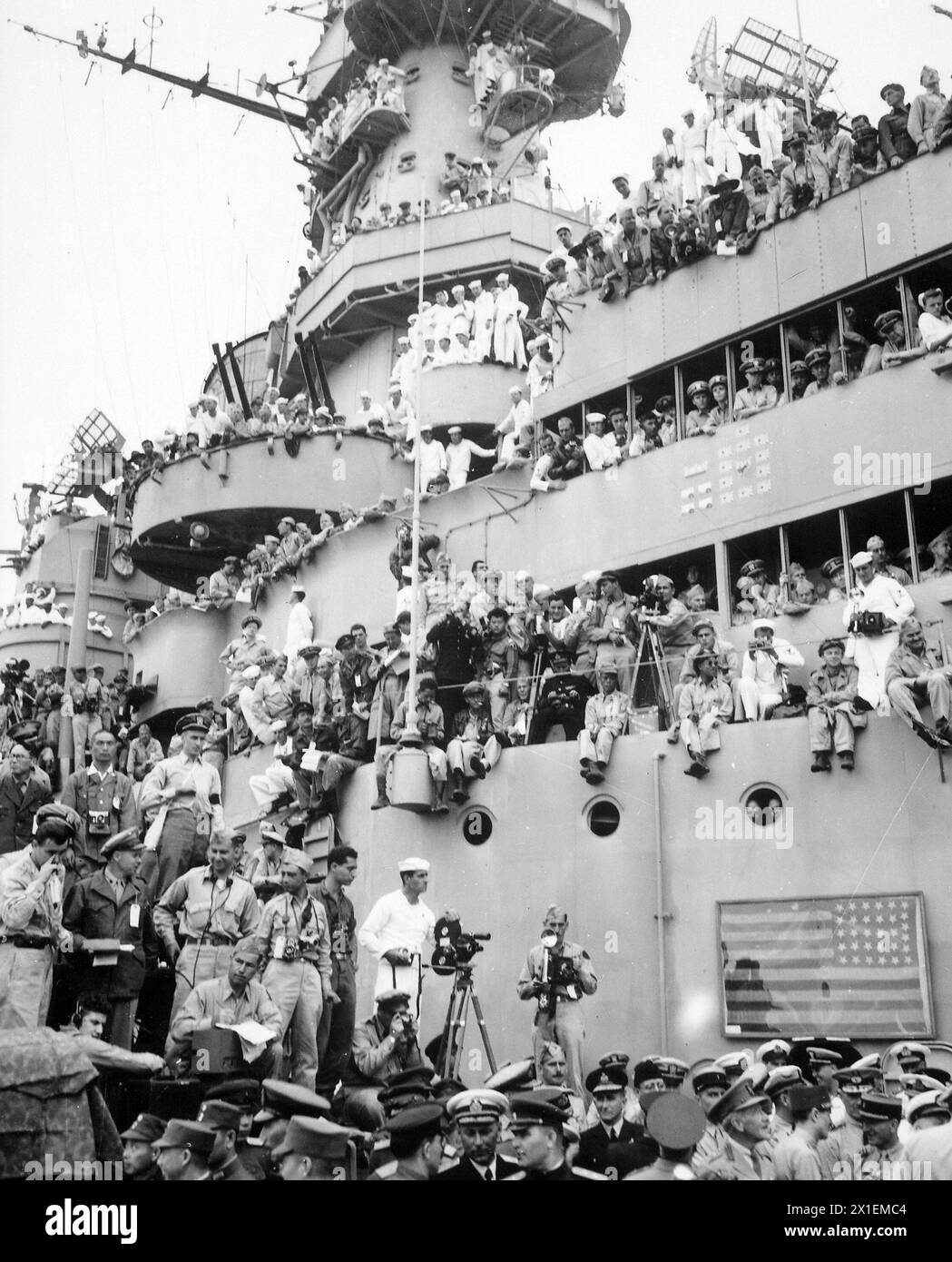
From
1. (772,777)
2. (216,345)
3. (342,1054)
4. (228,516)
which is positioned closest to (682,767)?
(772,777)

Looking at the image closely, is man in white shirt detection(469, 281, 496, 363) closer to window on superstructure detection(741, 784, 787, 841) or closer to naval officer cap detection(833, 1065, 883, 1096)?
window on superstructure detection(741, 784, 787, 841)

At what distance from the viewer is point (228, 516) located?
20.8 metres

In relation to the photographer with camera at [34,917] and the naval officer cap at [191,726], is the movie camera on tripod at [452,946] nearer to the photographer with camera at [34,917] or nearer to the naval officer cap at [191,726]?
the naval officer cap at [191,726]

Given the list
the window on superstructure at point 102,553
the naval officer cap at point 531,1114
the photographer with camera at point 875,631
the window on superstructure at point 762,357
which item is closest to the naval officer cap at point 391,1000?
the naval officer cap at point 531,1114

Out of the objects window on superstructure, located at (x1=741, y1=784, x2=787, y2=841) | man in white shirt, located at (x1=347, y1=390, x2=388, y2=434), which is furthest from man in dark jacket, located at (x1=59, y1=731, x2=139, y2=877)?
man in white shirt, located at (x1=347, y1=390, x2=388, y2=434)

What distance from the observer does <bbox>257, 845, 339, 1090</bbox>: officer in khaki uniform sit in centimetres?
815

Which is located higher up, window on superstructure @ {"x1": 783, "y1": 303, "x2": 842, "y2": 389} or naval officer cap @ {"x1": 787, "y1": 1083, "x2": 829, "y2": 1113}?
window on superstructure @ {"x1": 783, "y1": 303, "x2": 842, "y2": 389}

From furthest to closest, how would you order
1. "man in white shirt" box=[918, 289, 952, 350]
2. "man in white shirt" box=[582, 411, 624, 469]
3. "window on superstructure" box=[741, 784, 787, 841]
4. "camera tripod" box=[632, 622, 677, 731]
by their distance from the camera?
1. "man in white shirt" box=[582, 411, 624, 469]
2. "man in white shirt" box=[918, 289, 952, 350]
3. "camera tripod" box=[632, 622, 677, 731]
4. "window on superstructure" box=[741, 784, 787, 841]

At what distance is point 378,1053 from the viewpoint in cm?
786

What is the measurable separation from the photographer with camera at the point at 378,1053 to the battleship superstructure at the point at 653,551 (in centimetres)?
306

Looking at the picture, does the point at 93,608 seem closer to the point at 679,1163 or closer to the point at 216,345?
the point at 216,345

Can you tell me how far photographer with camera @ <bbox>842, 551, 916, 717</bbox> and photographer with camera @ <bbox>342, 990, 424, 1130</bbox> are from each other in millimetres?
→ 4562

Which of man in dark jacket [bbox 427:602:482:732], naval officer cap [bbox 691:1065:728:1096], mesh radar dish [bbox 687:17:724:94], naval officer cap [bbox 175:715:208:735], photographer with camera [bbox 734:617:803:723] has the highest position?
mesh radar dish [bbox 687:17:724:94]
